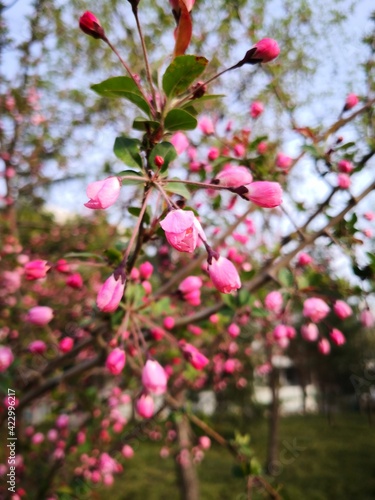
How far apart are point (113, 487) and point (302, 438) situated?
17.4 feet

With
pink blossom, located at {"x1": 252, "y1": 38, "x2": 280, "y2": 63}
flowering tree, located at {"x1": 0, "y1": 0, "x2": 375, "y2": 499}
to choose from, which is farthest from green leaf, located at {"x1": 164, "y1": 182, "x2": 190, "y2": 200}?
pink blossom, located at {"x1": 252, "y1": 38, "x2": 280, "y2": 63}

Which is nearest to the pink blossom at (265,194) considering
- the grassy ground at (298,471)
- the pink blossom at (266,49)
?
the pink blossom at (266,49)

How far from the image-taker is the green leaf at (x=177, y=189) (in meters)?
0.77

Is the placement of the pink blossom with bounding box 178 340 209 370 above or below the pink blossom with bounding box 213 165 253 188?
below

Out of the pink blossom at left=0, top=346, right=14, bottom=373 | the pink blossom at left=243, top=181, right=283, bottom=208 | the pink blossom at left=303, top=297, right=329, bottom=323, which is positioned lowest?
→ the pink blossom at left=0, top=346, right=14, bottom=373

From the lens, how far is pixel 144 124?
80cm

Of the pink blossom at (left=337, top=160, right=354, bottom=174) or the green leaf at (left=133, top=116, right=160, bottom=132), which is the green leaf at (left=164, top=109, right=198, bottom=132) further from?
the pink blossom at (left=337, top=160, right=354, bottom=174)

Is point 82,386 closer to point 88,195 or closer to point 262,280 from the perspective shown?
point 262,280

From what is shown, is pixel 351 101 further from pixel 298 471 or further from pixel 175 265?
pixel 298 471

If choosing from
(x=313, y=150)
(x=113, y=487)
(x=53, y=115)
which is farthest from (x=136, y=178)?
(x=113, y=487)

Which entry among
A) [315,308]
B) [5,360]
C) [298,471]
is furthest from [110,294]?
[298,471]

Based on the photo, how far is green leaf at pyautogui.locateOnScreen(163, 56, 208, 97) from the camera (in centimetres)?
70

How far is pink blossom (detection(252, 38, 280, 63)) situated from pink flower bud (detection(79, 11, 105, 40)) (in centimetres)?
34

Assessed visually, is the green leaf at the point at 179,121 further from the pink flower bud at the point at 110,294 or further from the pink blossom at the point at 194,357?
the pink blossom at the point at 194,357
